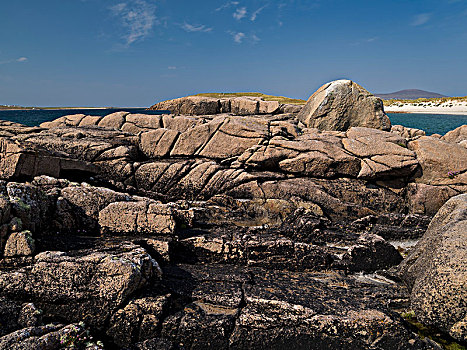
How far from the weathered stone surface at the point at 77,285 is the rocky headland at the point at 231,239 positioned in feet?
0.16

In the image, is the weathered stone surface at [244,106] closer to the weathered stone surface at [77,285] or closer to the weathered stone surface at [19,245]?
the weathered stone surface at [19,245]

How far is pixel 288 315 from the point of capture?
1227 centimetres

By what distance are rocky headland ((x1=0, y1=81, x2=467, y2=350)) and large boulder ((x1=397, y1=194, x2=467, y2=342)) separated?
0.18ft

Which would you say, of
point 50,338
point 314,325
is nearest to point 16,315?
point 50,338

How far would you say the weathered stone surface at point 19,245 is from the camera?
45.7 feet

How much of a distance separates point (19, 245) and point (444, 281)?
1809cm

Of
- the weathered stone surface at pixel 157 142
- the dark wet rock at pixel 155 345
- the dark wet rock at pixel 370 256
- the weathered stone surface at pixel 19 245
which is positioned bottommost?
the dark wet rock at pixel 155 345

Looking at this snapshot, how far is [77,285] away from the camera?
12242 millimetres

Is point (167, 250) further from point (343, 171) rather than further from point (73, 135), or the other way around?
point (73, 135)

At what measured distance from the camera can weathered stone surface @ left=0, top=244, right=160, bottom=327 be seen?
12.0 meters

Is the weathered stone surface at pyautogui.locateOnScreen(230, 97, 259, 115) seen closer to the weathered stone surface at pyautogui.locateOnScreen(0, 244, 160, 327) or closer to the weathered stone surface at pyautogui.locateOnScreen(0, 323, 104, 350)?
the weathered stone surface at pyautogui.locateOnScreen(0, 244, 160, 327)

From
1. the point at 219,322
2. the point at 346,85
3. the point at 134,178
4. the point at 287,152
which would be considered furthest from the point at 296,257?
the point at 346,85

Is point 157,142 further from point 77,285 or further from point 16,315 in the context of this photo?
point 16,315

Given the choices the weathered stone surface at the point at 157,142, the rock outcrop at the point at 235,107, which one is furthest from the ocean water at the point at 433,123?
the weathered stone surface at the point at 157,142
